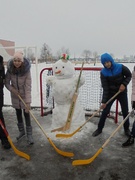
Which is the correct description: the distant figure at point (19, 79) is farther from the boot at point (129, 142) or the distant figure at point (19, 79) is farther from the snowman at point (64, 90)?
the boot at point (129, 142)

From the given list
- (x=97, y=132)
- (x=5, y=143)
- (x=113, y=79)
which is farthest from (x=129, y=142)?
(x=5, y=143)

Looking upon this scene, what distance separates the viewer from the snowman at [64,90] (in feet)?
12.5

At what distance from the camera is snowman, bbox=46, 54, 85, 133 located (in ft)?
12.5

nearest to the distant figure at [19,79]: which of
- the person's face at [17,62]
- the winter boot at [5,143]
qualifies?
the person's face at [17,62]

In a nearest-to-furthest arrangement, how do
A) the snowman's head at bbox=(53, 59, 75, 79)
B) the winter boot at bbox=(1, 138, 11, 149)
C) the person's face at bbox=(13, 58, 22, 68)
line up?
the person's face at bbox=(13, 58, 22, 68), the winter boot at bbox=(1, 138, 11, 149), the snowman's head at bbox=(53, 59, 75, 79)

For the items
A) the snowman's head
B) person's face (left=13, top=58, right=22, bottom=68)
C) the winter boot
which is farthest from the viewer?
the snowman's head

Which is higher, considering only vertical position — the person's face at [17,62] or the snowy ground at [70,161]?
the person's face at [17,62]

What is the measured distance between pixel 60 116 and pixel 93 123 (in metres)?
0.95

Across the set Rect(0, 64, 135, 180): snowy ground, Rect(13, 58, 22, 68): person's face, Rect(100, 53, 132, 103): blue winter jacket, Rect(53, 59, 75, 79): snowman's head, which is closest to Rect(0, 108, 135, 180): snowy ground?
Rect(0, 64, 135, 180): snowy ground

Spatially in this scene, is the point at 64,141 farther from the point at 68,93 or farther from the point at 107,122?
the point at 107,122

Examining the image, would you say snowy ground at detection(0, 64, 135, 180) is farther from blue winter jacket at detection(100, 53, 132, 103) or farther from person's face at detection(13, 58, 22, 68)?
person's face at detection(13, 58, 22, 68)

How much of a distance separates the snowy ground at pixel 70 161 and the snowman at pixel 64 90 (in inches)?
11.1

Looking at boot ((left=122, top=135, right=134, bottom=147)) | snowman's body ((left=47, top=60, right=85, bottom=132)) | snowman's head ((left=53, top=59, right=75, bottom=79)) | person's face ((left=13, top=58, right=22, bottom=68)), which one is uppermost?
person's face ((left=13, top=58, right=22, bottom=68))

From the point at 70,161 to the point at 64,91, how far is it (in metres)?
1.38
